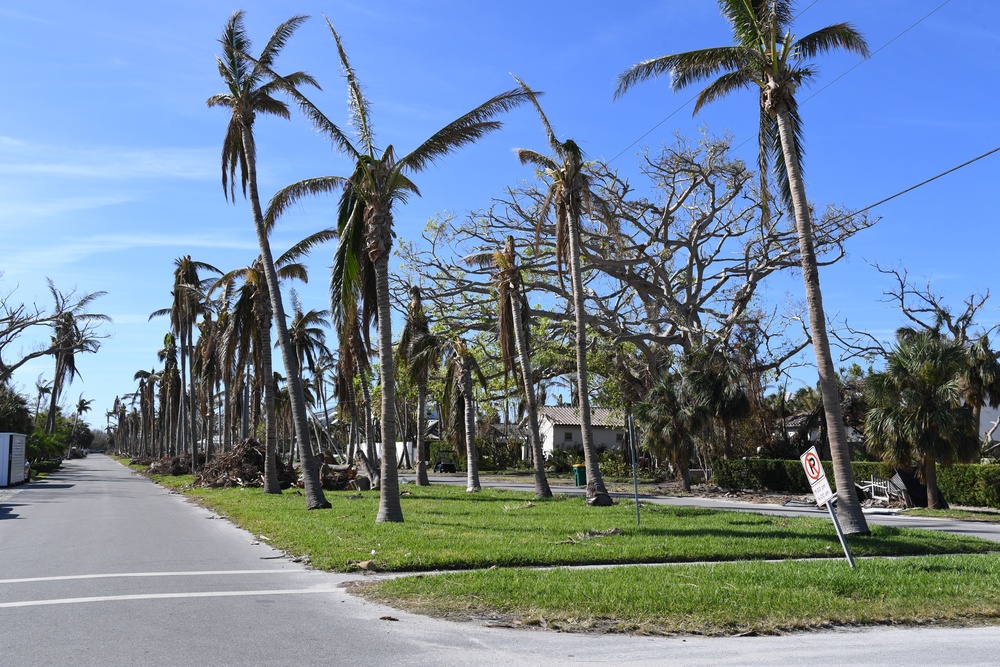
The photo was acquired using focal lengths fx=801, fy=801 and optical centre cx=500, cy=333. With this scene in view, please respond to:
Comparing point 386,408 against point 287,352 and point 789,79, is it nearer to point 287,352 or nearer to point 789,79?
point 287,352

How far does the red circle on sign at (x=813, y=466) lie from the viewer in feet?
36.1

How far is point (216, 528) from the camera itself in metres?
18.2

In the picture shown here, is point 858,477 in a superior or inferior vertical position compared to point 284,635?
superior

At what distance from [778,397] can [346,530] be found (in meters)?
31.1

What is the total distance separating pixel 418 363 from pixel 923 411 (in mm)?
16731

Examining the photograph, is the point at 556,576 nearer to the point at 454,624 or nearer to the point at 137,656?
the point at 454,624

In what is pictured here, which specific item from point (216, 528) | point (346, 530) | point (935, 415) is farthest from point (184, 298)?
point (935, 415)

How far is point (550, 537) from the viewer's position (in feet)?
47.3

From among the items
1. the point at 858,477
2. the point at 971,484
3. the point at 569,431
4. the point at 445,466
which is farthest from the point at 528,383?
the point at 569,431

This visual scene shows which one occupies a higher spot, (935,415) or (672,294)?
(672,294)

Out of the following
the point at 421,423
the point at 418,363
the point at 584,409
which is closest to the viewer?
the point at 584,409

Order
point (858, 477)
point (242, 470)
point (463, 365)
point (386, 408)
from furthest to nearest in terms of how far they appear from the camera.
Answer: point (242, 470)
point (463, 365)
point (858, 477)
point (386, 408)

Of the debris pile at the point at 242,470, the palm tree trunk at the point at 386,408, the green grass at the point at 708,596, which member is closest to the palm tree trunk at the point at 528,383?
the palm tree trunk at the point at 386,408

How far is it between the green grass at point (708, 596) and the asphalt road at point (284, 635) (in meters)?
0.39
